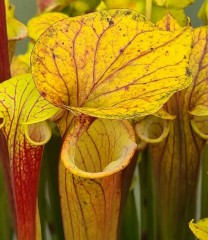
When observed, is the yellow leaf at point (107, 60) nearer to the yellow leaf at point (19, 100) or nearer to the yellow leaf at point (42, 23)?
the yellow leaf at point (19, 100)

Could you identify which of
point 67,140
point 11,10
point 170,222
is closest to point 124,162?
point 67,140

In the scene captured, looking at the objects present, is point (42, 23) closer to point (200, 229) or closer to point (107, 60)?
point (107, 60)

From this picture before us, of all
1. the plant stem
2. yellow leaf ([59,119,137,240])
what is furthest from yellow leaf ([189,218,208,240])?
Answer: the plant stem

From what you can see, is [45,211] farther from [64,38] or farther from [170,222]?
[64,38]

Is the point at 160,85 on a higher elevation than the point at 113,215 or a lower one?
higher

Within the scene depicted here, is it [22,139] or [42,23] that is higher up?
[42,23]

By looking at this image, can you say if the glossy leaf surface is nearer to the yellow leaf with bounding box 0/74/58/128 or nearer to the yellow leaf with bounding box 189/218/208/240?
the yellow leaf with bounding box 0/74/58/128

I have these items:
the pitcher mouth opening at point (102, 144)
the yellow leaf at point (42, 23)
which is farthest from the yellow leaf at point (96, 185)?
the yellow leaf at point (42, 23)

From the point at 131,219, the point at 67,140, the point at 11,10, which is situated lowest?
the point at 131,219

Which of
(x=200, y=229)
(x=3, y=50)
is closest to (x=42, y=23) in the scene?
(x=3, y=50)
